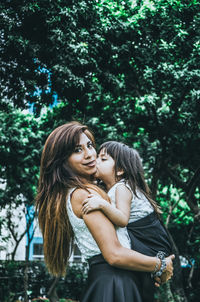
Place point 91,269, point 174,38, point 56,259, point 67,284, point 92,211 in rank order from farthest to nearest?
point 67,284 < point 174,38 < point 56,259 < point 91,269 < point 92,211

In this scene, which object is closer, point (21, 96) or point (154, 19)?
point (21, 96)

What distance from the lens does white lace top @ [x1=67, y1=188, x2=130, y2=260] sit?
2363 mm

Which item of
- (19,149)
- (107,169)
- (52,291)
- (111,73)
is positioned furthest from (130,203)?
(52,291)

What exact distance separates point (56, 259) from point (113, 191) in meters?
0.62

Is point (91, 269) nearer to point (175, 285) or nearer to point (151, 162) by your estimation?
point (151, 162)

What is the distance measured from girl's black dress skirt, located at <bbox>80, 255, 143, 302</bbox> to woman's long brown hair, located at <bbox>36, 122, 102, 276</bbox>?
12.2 inches

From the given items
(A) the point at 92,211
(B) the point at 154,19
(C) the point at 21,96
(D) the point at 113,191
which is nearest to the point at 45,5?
(C) the point at 21,96

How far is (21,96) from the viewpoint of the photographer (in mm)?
7004

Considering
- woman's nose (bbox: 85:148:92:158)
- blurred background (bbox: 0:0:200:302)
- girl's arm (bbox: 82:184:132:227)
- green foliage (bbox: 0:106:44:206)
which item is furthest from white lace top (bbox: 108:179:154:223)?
green foliage (bbox: 0:106:44:206)

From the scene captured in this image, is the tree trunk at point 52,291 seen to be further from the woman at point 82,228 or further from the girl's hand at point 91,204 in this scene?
the girl's hand at point 91,204

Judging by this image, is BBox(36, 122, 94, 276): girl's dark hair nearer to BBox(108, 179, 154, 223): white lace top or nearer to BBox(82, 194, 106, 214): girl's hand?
BBox(82, 194, 106, 214): girl's hand

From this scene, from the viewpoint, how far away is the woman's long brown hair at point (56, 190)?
248 cm

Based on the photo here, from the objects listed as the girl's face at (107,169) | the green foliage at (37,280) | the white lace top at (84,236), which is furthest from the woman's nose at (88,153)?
the green foliage at (37,280)

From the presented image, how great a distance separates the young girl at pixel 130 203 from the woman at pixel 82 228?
0.08 m
